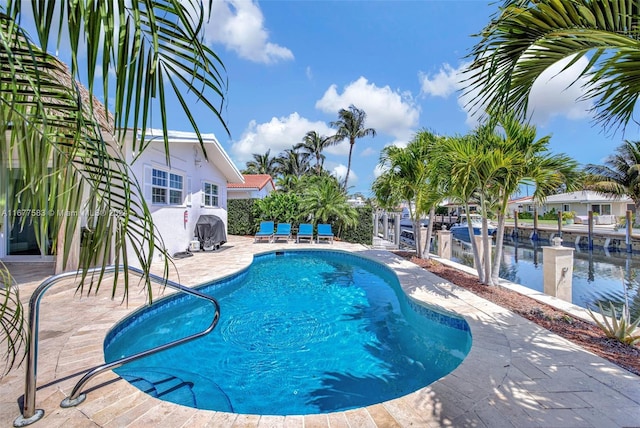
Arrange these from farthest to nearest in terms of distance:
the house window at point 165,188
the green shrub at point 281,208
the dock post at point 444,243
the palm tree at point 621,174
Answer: the palm tree at point 621,174 → the green shrub at point 281,208 → the dock post at point 444,243 → the house window at point 165,188

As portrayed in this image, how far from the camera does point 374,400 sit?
13.1ft

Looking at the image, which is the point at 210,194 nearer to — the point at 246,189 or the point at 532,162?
the point at 246,189

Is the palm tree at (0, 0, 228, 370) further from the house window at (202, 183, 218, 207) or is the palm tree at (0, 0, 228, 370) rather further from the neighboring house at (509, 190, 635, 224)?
the neighboring house at (509, 190, 635, 224)

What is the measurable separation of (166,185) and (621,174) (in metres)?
32.7

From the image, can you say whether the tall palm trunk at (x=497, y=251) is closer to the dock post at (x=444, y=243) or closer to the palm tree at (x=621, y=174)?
the dock post at (x=444, y=243)

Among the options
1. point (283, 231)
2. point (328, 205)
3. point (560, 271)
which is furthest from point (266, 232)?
point (560, 271)

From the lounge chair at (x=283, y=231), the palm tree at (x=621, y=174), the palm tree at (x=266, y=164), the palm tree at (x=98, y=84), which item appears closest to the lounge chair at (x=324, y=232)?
the lounge chair at (x=283, y=231)

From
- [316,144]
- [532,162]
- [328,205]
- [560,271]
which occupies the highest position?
[316,144]

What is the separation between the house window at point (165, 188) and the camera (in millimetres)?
10835

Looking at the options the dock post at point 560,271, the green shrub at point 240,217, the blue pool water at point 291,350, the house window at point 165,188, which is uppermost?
the house window at point 165,188

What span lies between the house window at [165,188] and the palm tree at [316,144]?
28.4 meters

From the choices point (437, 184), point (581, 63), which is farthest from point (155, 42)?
point (437, 184)

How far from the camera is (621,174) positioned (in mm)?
22375

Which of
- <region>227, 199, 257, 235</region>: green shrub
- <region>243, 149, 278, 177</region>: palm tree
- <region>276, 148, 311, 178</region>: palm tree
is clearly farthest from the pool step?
<region>243, 149, 278, 177</region>: palm tree
